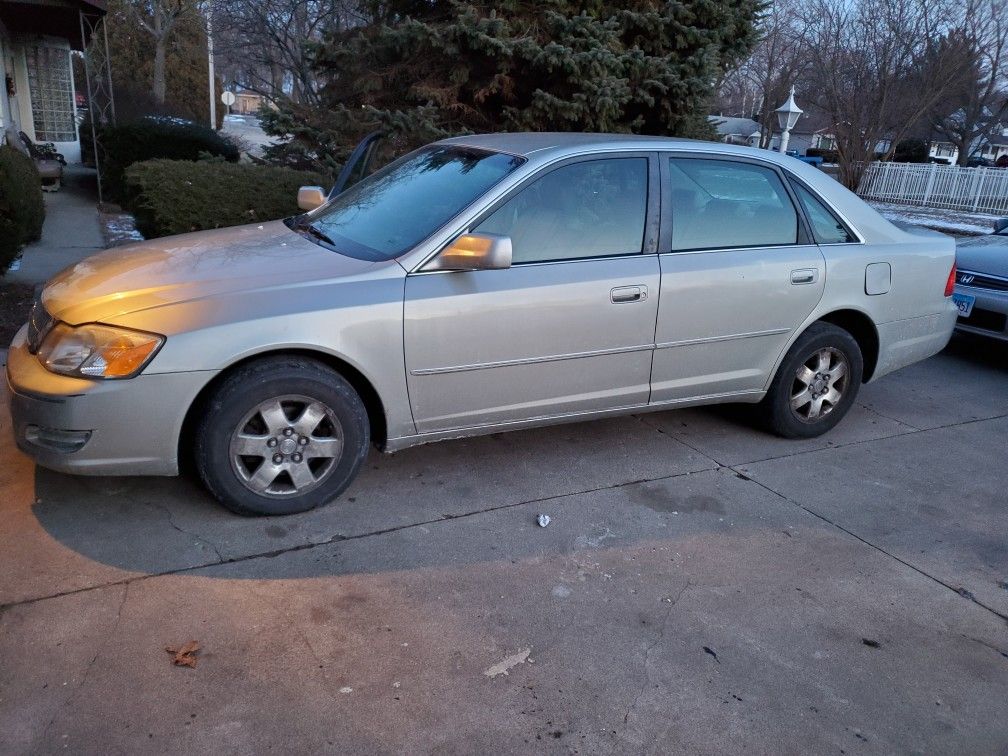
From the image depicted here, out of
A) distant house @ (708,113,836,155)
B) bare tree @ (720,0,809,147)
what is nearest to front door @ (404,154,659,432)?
bare tree @ (720,0,809,147)

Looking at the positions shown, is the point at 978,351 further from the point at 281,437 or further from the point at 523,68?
the point at 281,437

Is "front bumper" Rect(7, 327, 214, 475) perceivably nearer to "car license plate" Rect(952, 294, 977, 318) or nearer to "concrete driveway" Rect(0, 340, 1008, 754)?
"concrete driveway" Rect(0, 340, 1008, 754)

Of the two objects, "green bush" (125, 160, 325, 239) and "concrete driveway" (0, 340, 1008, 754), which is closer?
"concrete driveway" (0, 340, 1008, 754)

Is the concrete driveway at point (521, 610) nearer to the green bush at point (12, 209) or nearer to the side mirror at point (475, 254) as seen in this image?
the side mirror at point (475, 254)

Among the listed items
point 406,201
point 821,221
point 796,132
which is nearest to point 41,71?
point 406,201

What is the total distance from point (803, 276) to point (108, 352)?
11.4 feet

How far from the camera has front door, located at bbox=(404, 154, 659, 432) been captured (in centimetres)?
384

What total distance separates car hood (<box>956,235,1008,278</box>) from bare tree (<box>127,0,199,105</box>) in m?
23.6

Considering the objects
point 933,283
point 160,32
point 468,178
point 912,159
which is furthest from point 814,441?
point 912,159

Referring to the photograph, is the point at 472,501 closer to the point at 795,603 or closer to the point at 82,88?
the point at 795,603

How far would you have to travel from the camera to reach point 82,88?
96.3 feet

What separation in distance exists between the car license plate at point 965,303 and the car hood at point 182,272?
213 inches

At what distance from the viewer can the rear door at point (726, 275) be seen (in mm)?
4387

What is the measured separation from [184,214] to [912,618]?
671 centimetres
